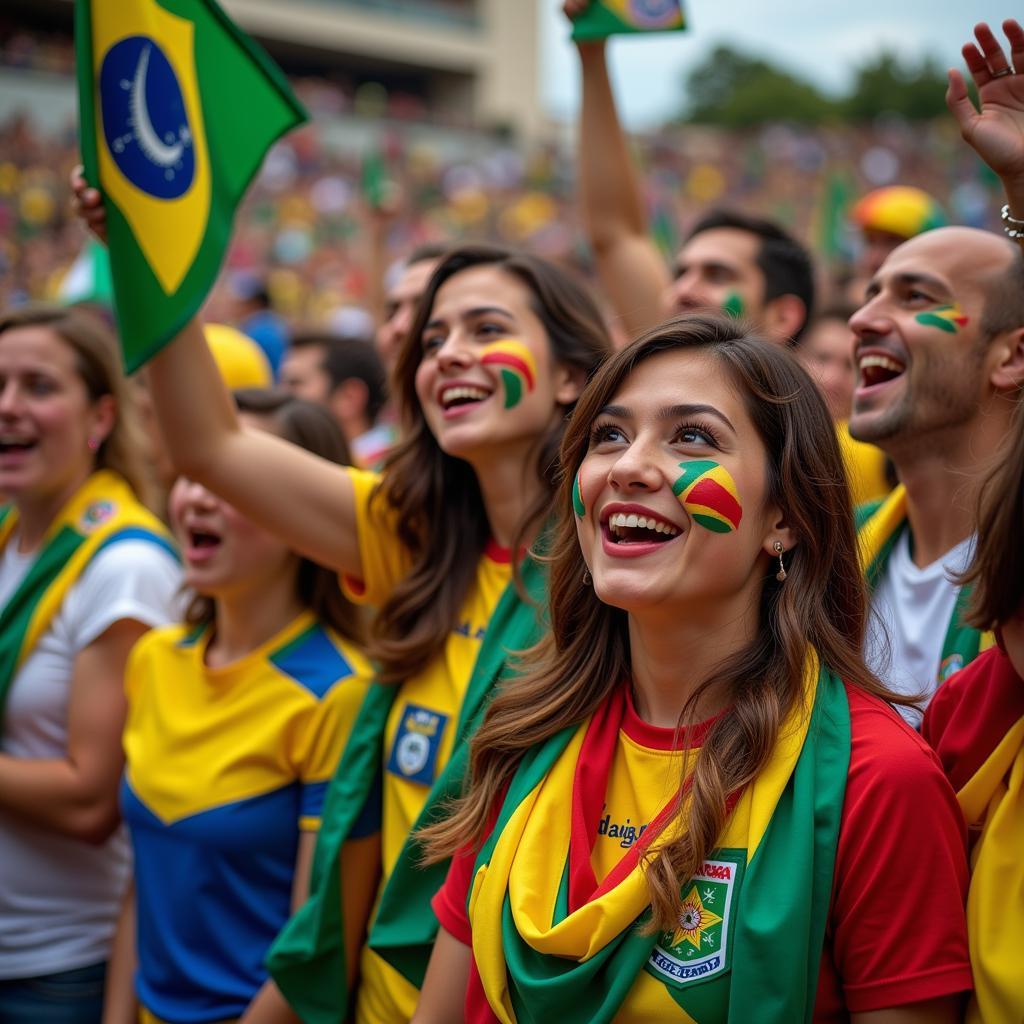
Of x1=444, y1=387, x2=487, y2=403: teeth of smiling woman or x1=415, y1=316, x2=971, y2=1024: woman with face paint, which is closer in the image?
x1=415, y1=316, x2=971, y2=1024: woman with face paint

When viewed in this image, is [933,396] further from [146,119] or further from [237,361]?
[237,361]

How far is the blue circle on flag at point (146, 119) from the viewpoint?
7.78 feet

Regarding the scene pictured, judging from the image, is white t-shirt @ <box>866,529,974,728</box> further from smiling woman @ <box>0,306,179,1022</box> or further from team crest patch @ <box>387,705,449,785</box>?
smiling woman @ <box>0,306,179,1022</box>

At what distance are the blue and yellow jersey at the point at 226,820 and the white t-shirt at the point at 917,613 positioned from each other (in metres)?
1.12

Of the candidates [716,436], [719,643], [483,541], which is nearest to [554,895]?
[719,643]

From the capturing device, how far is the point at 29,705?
2.99 meters

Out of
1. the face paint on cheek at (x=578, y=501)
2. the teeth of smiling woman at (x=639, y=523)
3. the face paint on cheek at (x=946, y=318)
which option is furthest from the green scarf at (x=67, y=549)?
the face paint on cheek at (x=946, y=318)

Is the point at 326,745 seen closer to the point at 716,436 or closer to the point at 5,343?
the point at 716,436

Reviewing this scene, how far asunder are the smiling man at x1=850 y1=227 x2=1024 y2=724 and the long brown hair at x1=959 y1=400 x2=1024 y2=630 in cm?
66

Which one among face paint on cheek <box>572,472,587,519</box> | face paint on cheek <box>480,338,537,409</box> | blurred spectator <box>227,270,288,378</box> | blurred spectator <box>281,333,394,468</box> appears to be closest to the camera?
face paint on cheek <box>572,472,587,519</box>

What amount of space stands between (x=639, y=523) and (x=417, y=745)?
828mm

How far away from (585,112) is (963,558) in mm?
1871

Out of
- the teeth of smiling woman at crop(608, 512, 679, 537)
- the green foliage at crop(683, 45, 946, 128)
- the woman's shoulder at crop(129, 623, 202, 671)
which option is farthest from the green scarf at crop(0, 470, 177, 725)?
the green foliage at crop(683, 45, 946, 128)

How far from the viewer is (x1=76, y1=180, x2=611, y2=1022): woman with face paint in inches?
92.7
